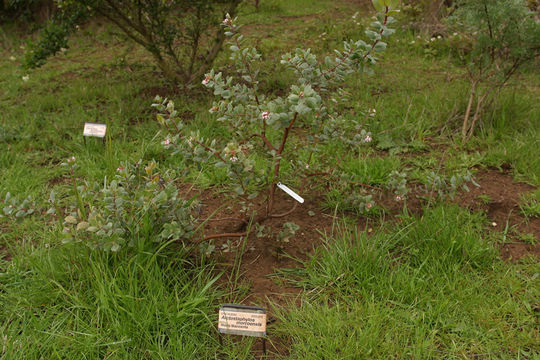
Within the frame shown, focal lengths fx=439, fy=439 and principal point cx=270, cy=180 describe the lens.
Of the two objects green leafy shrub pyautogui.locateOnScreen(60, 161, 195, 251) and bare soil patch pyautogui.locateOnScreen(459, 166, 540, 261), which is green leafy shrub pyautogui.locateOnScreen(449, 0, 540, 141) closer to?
bare soil patch pyautogui.locateOnScreen(459, 166, 540, 261)

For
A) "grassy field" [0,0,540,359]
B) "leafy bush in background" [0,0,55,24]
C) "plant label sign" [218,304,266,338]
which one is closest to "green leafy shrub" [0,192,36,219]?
"grassy field" [0,0,540,359]

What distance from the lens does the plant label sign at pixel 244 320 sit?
156 cm

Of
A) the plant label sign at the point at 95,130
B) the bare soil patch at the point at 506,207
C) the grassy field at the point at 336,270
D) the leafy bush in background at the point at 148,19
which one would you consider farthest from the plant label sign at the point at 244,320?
the leafy bush in background at the point at 148,19

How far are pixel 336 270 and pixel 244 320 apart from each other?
1.93ft

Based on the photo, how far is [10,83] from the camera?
5094 millimetres

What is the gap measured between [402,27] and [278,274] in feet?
16.8

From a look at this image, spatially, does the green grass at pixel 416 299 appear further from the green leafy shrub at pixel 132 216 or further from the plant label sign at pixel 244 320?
the green leafy shrub at pixel 132 216

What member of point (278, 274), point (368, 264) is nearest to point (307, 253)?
point (278, 274)

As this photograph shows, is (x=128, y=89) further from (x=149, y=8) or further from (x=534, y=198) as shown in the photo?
(x=534, y=198)

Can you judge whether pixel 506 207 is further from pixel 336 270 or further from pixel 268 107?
pixel 268 107

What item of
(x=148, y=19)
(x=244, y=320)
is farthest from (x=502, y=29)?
(x=148, y=19)

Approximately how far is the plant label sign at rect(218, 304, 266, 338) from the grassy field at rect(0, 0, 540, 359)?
152 millimetres

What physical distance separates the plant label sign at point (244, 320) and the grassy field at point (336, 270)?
0.15m

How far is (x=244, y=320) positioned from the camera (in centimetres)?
158
